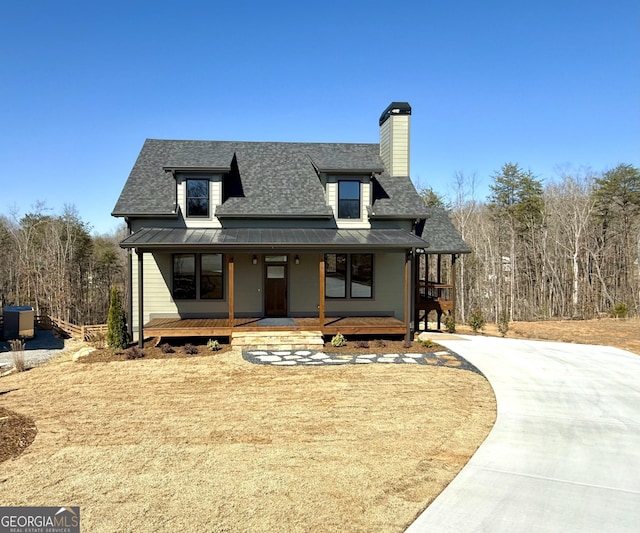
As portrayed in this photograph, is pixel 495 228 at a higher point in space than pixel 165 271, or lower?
higher

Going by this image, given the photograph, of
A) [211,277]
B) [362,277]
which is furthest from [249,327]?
[362,277]

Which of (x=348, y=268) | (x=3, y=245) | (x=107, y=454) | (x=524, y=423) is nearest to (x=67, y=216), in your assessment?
(x=3, y=245)

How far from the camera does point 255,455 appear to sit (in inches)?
219

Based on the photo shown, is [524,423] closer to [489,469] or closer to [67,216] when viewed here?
[489,469]

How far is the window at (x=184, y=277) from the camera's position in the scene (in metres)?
14.3

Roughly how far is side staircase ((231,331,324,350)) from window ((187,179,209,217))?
4594 mm

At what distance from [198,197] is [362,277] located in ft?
21.3

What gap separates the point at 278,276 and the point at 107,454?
958 cm

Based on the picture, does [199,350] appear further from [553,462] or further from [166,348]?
[553,462]

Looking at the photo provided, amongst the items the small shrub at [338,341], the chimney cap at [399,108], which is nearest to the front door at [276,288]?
the small shrub at [338,341]

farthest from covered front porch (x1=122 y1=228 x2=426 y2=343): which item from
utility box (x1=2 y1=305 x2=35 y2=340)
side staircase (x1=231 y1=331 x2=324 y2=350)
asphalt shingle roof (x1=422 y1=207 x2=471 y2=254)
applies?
utility box (x1=2 y1=305 x2=35 y2=340)

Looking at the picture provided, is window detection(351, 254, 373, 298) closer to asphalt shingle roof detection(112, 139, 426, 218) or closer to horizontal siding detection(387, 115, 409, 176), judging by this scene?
asphalt shingle roof detection(112, 139, 426, 218)

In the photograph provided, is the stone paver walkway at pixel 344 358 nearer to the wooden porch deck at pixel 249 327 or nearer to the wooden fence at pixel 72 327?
the wooden porch deck at pixel 249 327

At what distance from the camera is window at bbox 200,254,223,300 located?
14438 mm
